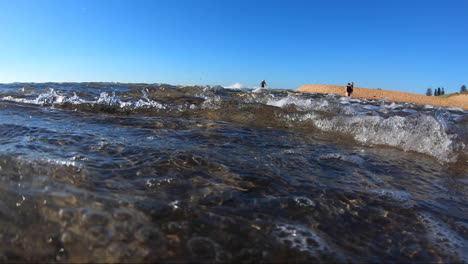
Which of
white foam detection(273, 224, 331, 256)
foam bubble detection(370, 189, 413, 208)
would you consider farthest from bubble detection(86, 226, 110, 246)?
foam bubble detection(370, 189, 413, 208)

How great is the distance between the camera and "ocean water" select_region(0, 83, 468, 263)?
1121 millimetres

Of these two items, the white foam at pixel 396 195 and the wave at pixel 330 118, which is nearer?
the white foam at pixel 396 195

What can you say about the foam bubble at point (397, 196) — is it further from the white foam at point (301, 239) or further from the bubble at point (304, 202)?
the white foam at point (301, 239)

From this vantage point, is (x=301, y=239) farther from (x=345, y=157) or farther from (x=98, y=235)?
(x=345, y=157)

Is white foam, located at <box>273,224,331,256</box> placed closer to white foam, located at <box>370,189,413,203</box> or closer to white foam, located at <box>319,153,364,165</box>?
white foam, located at <box>370,189,413,203</box>

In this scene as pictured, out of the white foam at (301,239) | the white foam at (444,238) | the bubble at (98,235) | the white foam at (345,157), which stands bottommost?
the white foam at (444,238)

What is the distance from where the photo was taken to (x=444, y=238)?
139cm

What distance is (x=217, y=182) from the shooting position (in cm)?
180

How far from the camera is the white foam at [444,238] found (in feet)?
4.19

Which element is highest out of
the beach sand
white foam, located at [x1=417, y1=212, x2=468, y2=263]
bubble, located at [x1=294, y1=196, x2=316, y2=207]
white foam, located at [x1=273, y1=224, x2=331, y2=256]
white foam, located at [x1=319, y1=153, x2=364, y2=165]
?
the beach sand

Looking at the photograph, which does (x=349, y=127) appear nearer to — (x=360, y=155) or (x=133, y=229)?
(x=360, y=155)

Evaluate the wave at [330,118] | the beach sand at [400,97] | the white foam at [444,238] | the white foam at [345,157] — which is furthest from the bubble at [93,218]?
the beach sand at [400,97]

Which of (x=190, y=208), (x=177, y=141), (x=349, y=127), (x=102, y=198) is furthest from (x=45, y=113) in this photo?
(x=349, y=127)

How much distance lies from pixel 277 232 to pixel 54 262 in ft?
3.06
